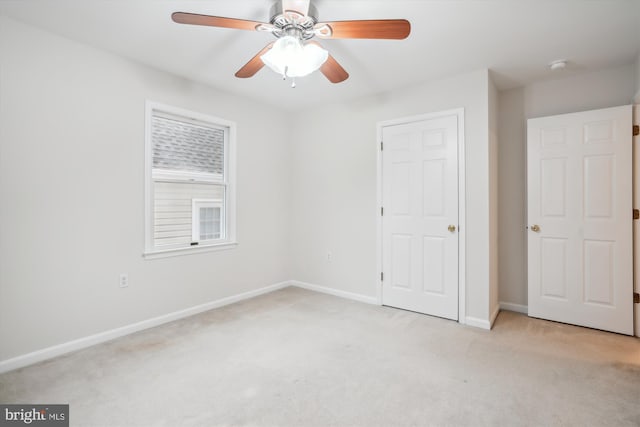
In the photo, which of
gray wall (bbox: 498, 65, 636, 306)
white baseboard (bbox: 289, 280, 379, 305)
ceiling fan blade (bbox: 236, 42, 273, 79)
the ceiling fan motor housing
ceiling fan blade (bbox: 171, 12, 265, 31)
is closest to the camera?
ceiling fan blade (bbox: 171, 12, 265, 31)

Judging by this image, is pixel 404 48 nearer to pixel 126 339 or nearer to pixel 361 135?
pixel 361 135

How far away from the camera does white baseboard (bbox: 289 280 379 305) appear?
12.5 ft

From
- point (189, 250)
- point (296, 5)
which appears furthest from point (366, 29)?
point (189, 250)

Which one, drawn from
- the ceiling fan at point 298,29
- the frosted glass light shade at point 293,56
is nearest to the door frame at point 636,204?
the ceiling fan at point 298,29

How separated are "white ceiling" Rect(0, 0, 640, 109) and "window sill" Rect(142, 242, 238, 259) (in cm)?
183

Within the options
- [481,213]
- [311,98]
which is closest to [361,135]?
[311,98]

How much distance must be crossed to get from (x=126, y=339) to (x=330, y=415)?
2033 mm

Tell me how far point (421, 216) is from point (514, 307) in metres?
1.50

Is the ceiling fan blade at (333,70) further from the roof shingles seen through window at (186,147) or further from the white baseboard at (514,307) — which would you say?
the white baseboard at (514,307)

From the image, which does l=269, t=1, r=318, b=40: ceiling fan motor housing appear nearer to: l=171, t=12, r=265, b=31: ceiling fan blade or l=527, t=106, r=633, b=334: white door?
l=171, t=12, r=265, b=31: ceiling fan blade

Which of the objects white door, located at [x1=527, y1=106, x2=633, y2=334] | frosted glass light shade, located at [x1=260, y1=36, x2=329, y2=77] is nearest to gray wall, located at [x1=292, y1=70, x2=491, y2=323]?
white door, located at [x1=527, y1=106, x2=633, y2=334]

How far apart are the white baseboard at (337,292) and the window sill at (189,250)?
3.96 feet

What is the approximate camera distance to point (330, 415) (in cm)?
175

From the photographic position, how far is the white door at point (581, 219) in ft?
9.39
